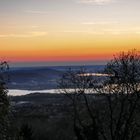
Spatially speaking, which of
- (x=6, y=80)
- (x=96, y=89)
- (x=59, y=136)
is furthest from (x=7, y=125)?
(x=59, y=136)

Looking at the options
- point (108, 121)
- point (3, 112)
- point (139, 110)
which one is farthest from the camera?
point (108, 121)

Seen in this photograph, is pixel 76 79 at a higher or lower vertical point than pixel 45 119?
higher

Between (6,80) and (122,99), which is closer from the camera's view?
(6,80)

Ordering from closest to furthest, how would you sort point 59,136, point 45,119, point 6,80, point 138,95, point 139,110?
point 6,80 → point 138,95 → point 139,110 → point 59,136 → point 45,119

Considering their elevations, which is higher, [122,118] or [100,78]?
[100,78]

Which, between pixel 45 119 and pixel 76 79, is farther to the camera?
pixel 45 119

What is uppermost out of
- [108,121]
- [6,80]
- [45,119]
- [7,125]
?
[6,80]

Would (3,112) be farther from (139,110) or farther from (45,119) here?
(45,119)

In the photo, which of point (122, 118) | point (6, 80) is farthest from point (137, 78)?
point (6, 80)

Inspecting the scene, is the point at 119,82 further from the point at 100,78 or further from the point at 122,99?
the point at 100,78
